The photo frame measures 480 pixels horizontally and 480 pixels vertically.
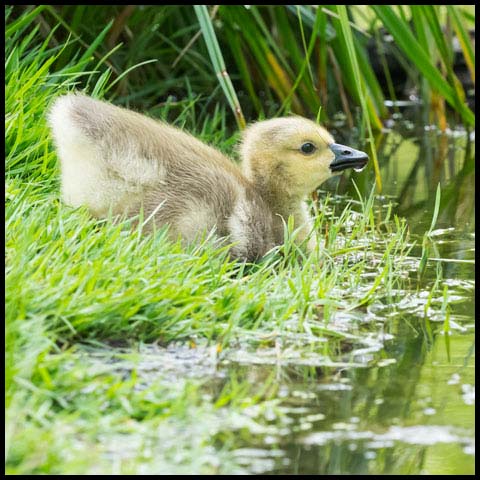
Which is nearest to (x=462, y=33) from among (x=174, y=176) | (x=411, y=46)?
(x=411, y=46)

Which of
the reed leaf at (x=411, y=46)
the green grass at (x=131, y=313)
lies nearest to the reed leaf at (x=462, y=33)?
the reed leaf at (x=411, y=46)

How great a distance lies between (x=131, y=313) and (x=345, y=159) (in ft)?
5.45

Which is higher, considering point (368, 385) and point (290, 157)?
point (290, 157)

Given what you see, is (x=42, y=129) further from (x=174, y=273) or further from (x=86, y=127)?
(x=174, y=273)

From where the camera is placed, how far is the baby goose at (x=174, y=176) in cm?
446

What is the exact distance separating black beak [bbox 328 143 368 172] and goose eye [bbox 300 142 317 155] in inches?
3.2

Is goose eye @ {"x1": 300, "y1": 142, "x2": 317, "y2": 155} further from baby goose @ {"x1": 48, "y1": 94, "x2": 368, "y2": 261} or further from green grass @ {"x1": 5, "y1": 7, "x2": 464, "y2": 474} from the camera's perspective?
green grass @ {"x1": 5, "y1": 7, "x2": 464, "y2": 474}

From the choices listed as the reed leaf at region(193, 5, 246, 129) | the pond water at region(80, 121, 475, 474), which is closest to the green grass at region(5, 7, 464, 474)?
the pond water at region(80, 121, 475, 474)

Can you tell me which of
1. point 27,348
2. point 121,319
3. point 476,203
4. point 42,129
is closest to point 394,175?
point 476,203

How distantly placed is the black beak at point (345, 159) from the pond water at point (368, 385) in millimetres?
473

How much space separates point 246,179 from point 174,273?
3.29 feet

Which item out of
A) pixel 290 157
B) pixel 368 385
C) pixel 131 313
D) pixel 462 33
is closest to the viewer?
pixel 368 385

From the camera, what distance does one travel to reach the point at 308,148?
4.96 metres

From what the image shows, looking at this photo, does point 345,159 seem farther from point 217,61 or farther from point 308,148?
point 217,61
